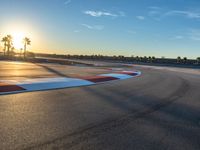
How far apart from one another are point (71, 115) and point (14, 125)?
56.4 inches

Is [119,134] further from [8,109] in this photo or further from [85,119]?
[8,109]

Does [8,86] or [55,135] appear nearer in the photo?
[55,135]

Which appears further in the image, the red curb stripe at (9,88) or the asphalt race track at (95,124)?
the red curb stripe at (9,88)

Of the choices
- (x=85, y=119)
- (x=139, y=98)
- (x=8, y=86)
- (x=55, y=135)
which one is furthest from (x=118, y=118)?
(x=8, y=86)

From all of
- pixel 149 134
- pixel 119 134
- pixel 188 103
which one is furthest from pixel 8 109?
pixel 188 103

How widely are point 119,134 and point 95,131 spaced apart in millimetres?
446

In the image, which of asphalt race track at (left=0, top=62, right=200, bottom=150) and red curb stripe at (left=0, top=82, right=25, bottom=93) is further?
red curb stripe at (left=0, top=82, right=25, bottom=93)

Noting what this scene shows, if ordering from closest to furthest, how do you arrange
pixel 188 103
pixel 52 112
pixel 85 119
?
pixel 85 119 < pixel 52 112 < pixel 188 103

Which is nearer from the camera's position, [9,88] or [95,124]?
[95,124]

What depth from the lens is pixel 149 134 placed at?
5184 millimetres

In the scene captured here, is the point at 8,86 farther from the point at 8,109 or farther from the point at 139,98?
the point at 139,98

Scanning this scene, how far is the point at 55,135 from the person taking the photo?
4.75 m

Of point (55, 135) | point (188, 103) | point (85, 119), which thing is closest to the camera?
point (55, 135)

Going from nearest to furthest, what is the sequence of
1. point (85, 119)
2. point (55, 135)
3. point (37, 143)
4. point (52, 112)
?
point (37, 143), point (55, 135), point (85, 119), point (52, 112)
